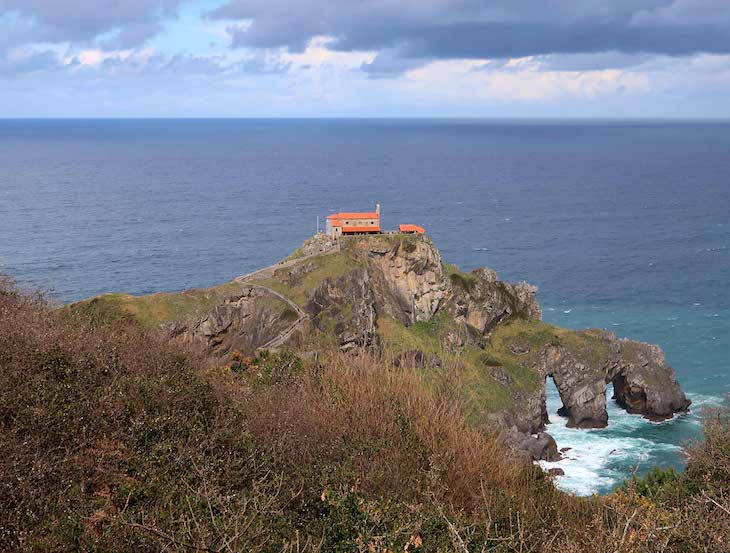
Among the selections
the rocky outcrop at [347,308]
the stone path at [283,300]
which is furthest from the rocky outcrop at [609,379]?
the stone path at [283,300]

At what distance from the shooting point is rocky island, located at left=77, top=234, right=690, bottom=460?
64.7 m

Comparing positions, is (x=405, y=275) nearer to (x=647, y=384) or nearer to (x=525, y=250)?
(x=647, y=384)

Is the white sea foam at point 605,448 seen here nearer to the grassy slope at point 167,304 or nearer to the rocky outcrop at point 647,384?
the rocky outcrop at point 647,384

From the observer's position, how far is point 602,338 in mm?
78562

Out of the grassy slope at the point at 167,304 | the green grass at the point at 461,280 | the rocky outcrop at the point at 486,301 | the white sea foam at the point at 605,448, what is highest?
the grassy slope at the point at 167,304

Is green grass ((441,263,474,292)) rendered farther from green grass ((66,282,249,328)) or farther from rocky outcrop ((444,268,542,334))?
green grass ((66,282,249,328))

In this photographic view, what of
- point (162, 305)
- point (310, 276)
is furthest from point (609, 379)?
point (162, 305)

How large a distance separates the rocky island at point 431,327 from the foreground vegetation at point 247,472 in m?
31.3

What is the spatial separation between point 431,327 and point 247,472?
60.5 metres

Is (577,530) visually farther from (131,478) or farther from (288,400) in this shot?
(131,478)

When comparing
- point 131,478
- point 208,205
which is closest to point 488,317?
point 131,478

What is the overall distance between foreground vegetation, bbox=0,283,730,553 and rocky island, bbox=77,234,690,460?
3129 cm

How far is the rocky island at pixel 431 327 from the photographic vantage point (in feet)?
212

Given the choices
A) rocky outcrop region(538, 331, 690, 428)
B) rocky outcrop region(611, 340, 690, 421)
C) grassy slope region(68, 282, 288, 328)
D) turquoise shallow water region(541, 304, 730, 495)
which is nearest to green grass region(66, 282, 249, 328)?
grassy slope region(68, 282, 288, 328)
